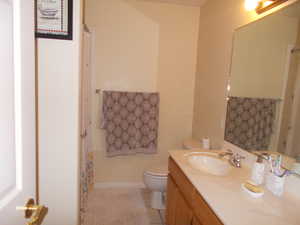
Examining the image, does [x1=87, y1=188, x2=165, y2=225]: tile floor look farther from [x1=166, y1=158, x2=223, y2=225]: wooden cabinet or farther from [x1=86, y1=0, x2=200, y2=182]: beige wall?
[x1=166, y1=158, x2=223, y2=225]: wooden cabinet

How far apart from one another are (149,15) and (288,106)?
2.02m

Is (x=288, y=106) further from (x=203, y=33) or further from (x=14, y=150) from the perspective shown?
(x=203, y=33)

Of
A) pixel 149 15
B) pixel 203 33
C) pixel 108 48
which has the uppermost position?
pixel 149 15

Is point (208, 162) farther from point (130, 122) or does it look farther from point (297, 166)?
point (130, 122)

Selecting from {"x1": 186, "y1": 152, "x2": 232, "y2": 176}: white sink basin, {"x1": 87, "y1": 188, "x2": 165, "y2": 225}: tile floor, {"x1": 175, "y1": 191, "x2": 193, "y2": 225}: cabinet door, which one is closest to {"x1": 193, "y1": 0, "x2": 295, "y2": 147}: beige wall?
{"x1": 186, "y1": 152, "x2": 232, "y2": 176}: white sink basin

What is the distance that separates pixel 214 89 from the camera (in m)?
2.08

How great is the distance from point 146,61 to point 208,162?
Answer: 1.57 metres

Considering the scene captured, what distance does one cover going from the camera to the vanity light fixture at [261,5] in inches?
50.3

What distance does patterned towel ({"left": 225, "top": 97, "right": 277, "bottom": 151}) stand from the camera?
134 centimetres

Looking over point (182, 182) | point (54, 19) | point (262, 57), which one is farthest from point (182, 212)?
point (54, 19)

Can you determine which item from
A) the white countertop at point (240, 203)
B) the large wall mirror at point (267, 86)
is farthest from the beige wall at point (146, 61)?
the white countertop at point (240, 203)

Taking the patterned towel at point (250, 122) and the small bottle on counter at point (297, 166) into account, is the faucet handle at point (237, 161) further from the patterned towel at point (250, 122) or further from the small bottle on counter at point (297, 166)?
the small bottle on counter at point (297, 166)

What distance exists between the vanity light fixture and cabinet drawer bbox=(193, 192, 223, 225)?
4.46 ft

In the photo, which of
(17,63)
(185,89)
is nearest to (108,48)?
(185,89)
